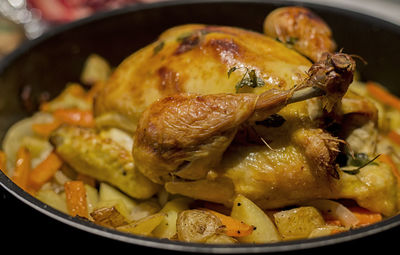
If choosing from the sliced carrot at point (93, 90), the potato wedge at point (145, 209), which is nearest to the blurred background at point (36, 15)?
the sliced carrot at point (93, 90)

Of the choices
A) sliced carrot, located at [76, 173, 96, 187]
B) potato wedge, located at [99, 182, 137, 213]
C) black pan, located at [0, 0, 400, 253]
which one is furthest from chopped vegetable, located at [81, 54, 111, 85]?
potato wedge, located at [99, 182, 137, 213]

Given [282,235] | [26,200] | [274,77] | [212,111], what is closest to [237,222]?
[282,235]

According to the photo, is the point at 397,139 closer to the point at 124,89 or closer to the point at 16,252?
the point at 124,89

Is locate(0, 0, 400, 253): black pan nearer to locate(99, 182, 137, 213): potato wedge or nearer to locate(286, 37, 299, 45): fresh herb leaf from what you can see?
locate(99, 182, 137, 213): potato wedge

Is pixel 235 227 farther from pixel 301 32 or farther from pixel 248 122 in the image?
pixel 301 32

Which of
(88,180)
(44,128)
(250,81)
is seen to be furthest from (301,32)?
(44,128)

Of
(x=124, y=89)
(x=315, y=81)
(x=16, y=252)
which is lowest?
(x=16, y=252)

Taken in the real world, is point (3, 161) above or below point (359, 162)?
below
